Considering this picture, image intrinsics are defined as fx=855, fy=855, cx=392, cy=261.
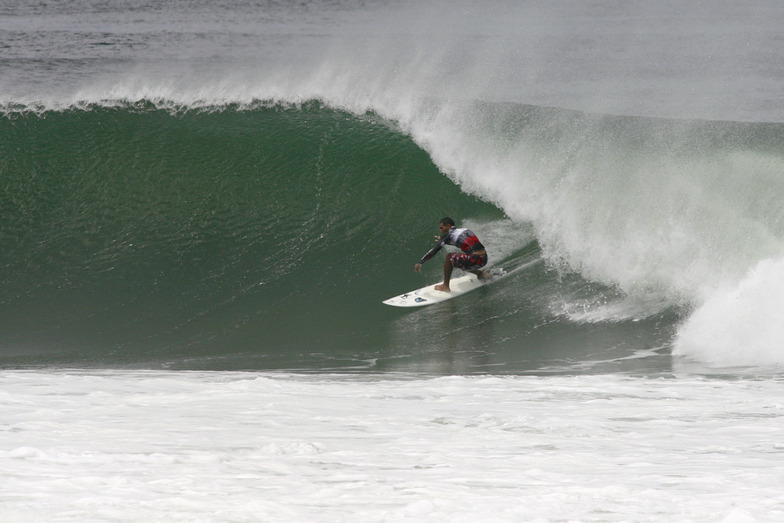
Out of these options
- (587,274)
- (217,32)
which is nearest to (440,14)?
(217,32)

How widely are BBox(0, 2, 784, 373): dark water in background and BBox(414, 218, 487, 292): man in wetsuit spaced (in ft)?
1.17

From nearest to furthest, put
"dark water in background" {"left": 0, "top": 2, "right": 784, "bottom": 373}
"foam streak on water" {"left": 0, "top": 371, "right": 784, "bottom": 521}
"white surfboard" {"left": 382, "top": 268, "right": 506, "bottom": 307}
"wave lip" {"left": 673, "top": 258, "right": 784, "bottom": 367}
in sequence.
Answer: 1. "foam streak on water" {"left": 0, "top": 371, "right": 784, "bottom": 521}
2. "wave lip" {"left": 673, "top": 258, "right": 784, "bottom": 367}
3. "dark water in background" {"left": 0, "top": 2, "right": 784, "bottom": 373}
4. "white surfboard" {"left": 382, "top": 268, "right": 506, "bottom": 307}

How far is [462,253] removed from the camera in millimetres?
10109

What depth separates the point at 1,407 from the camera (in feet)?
16.0

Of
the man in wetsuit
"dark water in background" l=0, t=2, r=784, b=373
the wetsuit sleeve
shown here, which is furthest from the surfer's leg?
"dark water in background" l=0, t=2, r=784, b=373

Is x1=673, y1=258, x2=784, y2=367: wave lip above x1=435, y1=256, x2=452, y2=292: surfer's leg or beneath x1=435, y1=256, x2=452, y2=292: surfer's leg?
beneath

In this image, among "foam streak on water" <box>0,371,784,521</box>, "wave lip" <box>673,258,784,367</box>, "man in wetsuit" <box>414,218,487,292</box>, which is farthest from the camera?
"man in wetsuit" <box>414,218,487,292</box>

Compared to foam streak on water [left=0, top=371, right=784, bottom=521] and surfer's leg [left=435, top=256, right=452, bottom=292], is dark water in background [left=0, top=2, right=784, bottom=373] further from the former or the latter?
foam streak on water [left=0, top=371, right=784, bottom=521]

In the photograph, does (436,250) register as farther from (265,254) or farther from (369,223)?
(265,254)

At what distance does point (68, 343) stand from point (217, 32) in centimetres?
2335

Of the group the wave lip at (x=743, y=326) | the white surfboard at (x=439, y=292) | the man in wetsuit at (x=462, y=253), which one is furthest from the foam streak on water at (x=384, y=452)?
the man in wetsuit at (x=462, y=253)

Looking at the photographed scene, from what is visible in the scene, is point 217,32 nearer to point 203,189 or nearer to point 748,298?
point 203,189

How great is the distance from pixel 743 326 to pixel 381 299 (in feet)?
13.1

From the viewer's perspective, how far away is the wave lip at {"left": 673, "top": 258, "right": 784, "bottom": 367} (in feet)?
24.7
